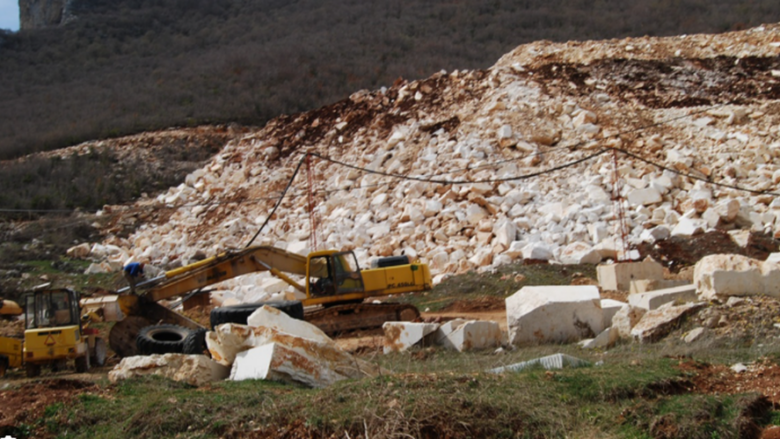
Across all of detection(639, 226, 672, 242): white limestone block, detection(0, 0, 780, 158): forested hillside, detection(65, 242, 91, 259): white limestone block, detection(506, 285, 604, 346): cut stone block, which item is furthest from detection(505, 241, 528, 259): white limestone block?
detection(0, 0, 780, 158): forested hillside

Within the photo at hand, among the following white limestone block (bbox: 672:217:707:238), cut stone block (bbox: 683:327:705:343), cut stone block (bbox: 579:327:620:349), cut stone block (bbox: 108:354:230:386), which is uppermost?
cut stone block (bbox: 108:354:230:386)

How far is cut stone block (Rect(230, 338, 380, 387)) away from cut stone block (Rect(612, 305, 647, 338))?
4081 mm

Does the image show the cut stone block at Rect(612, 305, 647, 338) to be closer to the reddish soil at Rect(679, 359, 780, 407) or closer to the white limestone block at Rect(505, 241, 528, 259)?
the reddish soil at Rect(679, 359, 780, 407)

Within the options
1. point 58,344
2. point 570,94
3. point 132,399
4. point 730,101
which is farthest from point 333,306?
point 730,101

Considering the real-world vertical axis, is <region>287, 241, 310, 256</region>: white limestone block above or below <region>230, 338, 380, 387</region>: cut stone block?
below

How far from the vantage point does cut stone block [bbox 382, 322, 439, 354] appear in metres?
10.9

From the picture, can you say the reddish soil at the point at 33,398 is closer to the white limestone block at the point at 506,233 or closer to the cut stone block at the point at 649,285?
the cut stone block at the point at 649,285

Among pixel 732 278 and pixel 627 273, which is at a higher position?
pixel 732 278

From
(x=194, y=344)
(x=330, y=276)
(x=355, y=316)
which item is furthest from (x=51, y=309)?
(x=355, y=316)

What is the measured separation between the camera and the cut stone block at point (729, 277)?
10.6 meters

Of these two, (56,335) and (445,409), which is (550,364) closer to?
(445,409)

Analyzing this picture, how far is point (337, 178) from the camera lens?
24.0 meters

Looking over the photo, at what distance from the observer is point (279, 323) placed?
959cm

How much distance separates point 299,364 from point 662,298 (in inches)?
246
